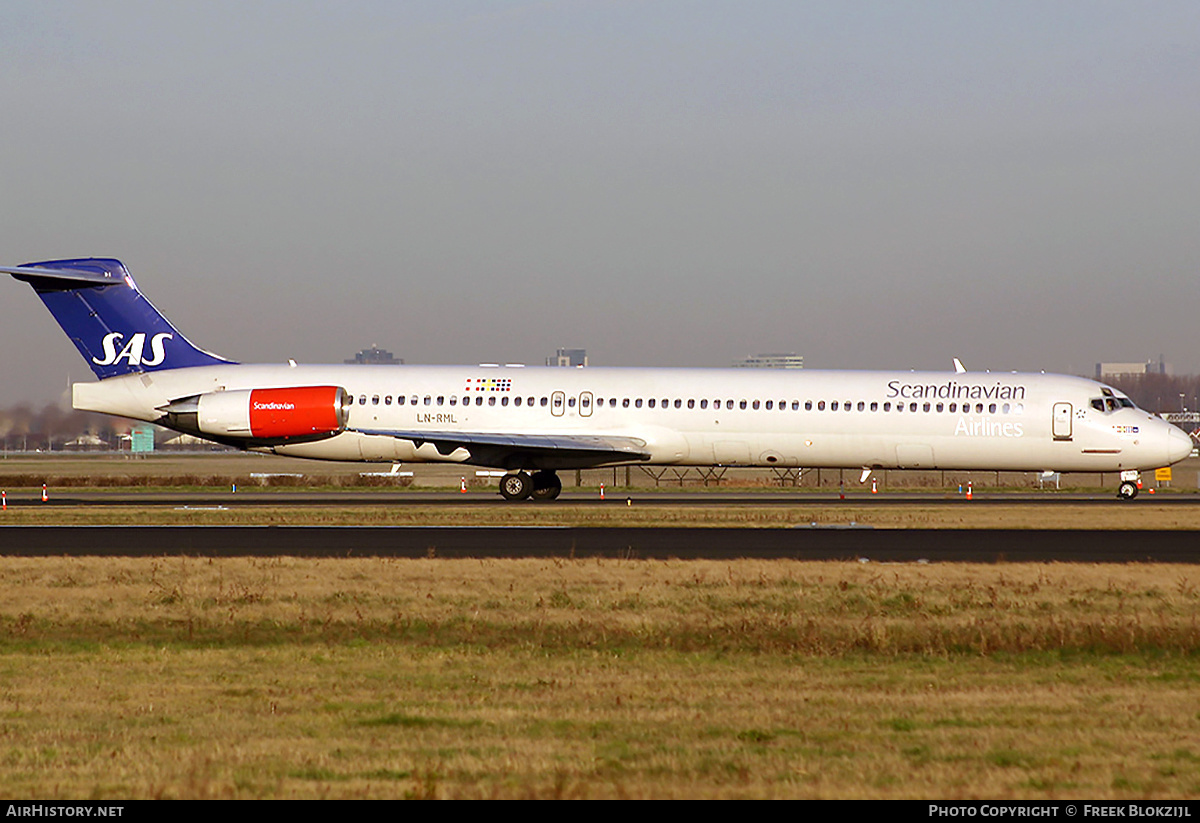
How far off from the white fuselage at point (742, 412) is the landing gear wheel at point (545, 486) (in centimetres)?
137

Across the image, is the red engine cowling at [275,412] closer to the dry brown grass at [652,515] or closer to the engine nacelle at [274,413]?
the engine nacelle at [274,413]

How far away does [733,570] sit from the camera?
59.0 ft

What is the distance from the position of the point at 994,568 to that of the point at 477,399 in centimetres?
2049

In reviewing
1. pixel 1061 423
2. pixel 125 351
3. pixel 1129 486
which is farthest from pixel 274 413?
pixel 1129 486

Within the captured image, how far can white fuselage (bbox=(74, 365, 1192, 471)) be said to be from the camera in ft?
114

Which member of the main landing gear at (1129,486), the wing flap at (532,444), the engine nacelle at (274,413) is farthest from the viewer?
the main landing gear at (1129,486)

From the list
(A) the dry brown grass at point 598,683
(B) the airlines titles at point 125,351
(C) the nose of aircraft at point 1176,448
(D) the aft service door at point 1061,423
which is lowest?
(A) the dry brown grass at point 598,683

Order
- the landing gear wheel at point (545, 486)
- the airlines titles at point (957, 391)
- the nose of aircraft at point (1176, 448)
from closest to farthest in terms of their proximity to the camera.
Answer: the nose of aircraft at point (1176, 448)
the airlines titles at point (957, 391)
the landing gear wheel at point (545, 486)

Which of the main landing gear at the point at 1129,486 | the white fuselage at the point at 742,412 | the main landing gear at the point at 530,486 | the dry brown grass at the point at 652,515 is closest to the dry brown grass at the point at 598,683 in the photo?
the dry brown grass at the point at 652,515

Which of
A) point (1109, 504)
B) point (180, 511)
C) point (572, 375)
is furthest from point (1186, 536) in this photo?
Result: point (180, 511)

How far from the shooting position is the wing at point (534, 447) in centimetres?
3466

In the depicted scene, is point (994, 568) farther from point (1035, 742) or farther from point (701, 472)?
point (701, 472)

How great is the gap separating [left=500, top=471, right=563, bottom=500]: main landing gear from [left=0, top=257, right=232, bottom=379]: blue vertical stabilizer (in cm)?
1076

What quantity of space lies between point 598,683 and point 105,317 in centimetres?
3122
